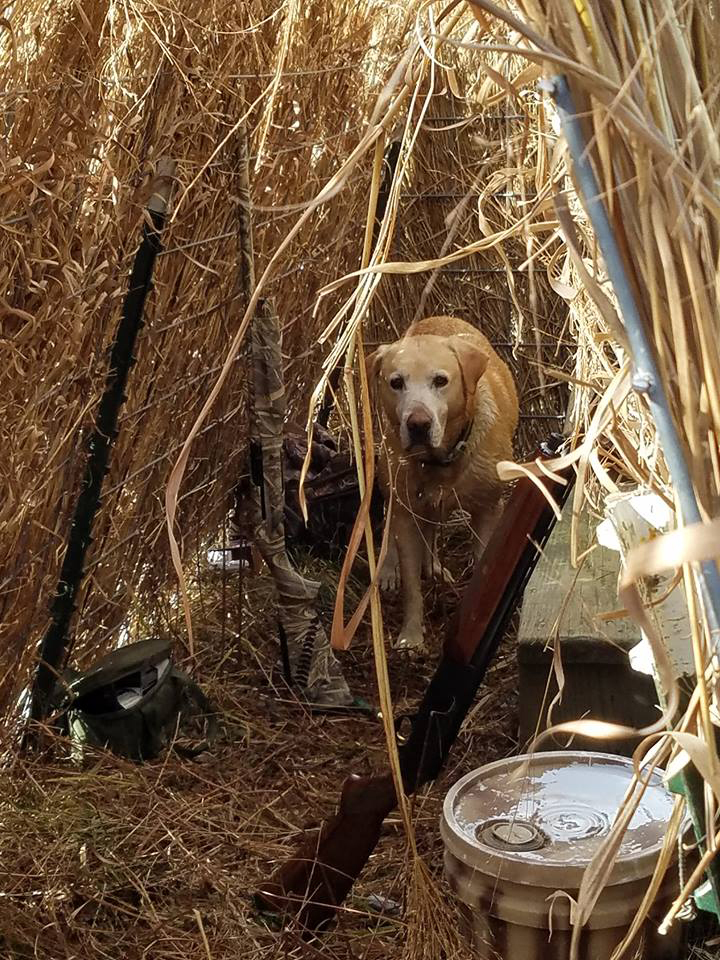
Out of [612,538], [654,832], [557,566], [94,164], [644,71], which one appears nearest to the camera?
[644,71]

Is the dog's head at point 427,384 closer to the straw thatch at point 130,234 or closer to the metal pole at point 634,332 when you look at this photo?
the straw thatch at point 130,234

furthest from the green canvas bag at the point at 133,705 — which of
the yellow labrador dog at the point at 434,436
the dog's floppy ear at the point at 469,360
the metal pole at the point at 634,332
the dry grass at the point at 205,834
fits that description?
the metal pole at the point at 634,332

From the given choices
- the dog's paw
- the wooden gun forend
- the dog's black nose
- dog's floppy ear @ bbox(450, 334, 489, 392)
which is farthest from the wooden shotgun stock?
dog's floppy ear @ bbox(450, 334, 489, 392)

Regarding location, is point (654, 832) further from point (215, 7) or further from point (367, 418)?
point (215, 7)

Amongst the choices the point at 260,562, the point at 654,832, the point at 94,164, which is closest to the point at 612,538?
the point at 654,832

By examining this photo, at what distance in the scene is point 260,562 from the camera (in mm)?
4586

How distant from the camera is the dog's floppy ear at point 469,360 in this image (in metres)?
4.40

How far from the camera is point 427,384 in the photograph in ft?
14.1

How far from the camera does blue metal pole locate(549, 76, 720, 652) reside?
0.71 metres

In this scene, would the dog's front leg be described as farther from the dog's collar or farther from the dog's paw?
the dog's collar

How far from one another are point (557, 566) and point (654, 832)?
1364mm

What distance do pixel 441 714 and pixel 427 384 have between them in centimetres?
218

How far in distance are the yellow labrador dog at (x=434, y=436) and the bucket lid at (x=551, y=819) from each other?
1.98 meters

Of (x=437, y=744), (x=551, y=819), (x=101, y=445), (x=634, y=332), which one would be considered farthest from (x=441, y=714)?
(x=634, y=332)
